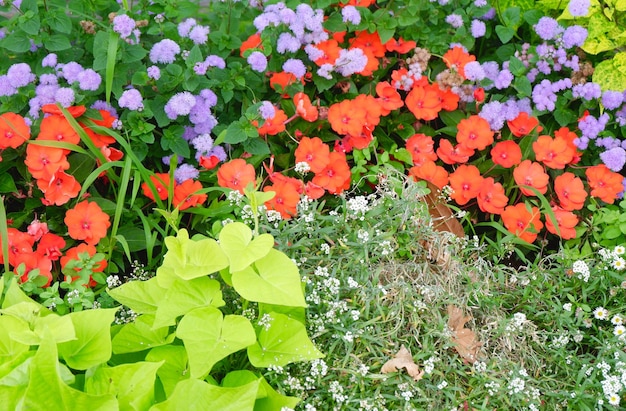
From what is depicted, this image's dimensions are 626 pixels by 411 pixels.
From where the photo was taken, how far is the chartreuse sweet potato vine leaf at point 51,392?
1.52 meters

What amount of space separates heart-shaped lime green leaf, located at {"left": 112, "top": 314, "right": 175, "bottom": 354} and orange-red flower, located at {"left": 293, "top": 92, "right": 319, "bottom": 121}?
3.16 feet

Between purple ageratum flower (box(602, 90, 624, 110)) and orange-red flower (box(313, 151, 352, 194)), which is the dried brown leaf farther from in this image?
purple ageratum flower (box(602, 90, 624, 110))

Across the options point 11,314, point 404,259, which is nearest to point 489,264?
point 404,259

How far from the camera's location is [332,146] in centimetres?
276

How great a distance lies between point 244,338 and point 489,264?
966 millimetres

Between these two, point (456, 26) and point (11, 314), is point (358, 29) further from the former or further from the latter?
point (11, 314)

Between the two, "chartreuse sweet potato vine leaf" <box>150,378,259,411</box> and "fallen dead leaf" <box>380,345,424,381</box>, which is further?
"fallen dead leaf" <box>380,345,424,381</box>

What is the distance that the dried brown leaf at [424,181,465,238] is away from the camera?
8.25 feet

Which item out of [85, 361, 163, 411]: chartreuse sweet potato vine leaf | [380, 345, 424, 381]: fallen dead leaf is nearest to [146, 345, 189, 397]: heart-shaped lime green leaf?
[85, 361, 163, 411]: chartreuse sweet potato vine leaf

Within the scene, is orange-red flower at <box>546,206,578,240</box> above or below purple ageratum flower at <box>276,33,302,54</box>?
below

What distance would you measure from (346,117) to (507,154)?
580mm

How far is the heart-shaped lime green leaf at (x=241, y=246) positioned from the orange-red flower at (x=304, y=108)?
0.81m

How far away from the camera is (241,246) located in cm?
178

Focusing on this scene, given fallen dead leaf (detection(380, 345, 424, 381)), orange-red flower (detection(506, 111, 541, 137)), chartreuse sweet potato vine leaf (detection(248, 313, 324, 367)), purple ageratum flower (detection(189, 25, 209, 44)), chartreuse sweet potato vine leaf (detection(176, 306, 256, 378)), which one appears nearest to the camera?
chartreuse sweet potato vine leaf (detection(176, 306, 256, 378))
